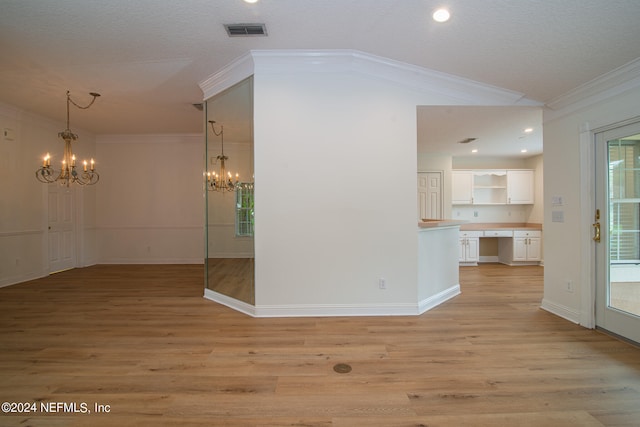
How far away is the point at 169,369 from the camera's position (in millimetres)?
2352

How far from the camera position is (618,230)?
10.0ft

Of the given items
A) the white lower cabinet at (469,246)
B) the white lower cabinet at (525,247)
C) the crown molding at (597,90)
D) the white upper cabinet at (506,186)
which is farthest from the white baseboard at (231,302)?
the white lower cabinet at (525,247)

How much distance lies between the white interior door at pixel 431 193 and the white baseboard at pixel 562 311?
133 inches

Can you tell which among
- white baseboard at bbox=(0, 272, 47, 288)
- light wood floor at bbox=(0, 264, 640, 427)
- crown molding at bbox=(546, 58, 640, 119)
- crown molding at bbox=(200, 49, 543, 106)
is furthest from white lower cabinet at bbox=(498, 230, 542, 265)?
white baseboard at bbox=(0, 272, 47, 288)

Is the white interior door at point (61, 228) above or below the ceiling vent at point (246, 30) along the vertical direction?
below

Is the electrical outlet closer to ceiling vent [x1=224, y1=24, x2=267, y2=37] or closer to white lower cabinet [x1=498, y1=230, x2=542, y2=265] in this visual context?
white lower cabinet [x1=498, y1=230, x2=542, y2=265]

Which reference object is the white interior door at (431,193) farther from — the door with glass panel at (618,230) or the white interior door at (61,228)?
the white interior door at (61,228)

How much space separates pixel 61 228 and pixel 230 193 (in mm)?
5042

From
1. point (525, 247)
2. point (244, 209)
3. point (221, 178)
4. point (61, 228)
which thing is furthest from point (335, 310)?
point (61, 228)

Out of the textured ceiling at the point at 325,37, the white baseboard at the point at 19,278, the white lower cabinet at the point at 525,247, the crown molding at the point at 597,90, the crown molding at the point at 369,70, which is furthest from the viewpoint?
the white lower cabinet at the point at 525,247

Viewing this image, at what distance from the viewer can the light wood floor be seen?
1.85 meters

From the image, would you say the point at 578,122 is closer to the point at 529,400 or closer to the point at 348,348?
the point at 529,400

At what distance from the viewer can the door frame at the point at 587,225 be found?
3199mm

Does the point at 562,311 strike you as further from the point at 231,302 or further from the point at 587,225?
the point at 231,302
